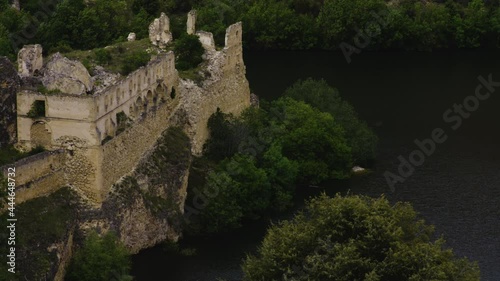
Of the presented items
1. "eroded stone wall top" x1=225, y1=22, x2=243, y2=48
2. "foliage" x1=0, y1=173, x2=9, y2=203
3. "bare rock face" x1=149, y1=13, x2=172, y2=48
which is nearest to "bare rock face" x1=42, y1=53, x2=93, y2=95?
"foliage" x1=0, y1=173, x2=9, y2=203

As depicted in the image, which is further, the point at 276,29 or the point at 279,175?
the point at 276,29

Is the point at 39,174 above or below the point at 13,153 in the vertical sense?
below

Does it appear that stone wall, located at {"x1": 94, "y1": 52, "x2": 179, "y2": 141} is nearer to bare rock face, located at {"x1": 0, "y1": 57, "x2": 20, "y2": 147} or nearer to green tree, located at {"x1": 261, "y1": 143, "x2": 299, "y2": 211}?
bare rock face, located at {"x1": 0, "y1": 57, "x2": 20, "y2": 147}

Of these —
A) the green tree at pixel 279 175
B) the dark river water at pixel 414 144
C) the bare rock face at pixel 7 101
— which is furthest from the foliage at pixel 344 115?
the bare rock face at pixel 7 101

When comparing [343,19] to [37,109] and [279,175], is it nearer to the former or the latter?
[279,175]

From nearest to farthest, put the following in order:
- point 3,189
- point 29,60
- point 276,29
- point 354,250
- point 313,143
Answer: point 354,250, point 3,189, point 29,60, point 313,143, point 276,29

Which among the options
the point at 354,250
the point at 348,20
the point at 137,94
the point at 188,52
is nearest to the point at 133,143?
the point at 137,94
